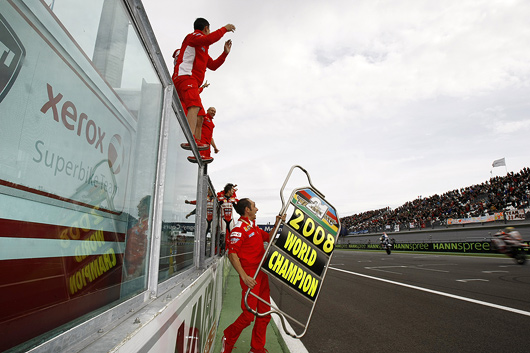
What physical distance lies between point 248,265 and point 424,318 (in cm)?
300

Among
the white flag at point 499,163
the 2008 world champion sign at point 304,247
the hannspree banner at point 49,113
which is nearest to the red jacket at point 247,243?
the 2008 world champion sign at point 304,247

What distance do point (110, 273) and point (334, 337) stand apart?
339cm

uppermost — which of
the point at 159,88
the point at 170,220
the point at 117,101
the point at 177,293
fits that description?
the point at 159,88

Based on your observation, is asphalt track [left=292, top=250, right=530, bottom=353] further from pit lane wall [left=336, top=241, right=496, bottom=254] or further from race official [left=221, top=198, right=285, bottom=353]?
pit lane wall [left=336, top=241, right=496, bottom=254]

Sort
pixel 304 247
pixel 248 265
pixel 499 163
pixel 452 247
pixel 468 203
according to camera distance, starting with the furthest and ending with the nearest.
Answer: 1. pixel 499 163
2. pixel 468 203
3. pixel 452 247
4. pixel 248 265
5. pixel 304 247

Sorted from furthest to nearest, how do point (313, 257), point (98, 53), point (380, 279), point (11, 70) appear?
point (380, 279) < point (313, 257) < point (98, 53) < point (11, 70)

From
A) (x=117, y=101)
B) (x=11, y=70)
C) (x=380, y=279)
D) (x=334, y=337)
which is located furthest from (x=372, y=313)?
(x=11, y=70)

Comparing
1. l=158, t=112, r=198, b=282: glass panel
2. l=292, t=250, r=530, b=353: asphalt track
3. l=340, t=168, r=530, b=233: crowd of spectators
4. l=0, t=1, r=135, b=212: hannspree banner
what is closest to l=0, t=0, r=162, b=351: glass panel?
l=0, t=1, r=135, b=212: hannspree banner

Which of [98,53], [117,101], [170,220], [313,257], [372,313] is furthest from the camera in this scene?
[372,313]

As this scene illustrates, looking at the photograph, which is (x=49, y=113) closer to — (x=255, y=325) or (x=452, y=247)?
(x=255, y=325)

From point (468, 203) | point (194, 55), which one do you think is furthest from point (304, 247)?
point (468, 203)

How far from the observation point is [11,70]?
650 mm

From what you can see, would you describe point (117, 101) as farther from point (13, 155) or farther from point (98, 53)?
point (13, 155)

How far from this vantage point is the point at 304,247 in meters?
2.16
